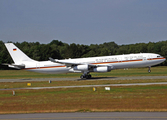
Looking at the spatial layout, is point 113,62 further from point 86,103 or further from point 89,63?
point 86,103

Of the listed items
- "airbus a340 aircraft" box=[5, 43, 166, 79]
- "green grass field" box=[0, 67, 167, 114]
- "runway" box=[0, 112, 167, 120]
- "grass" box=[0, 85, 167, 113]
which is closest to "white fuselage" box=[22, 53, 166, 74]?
"airbus a340 aircraft" box=[5, 43, 166, 79]

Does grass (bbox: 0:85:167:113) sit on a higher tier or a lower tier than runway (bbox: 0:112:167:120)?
higher

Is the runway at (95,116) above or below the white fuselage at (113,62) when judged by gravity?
below

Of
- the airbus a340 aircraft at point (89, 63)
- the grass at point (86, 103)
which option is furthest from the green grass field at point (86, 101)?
the airbus a340 aircraft at point (89, 63)

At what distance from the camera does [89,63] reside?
4416 centimetres

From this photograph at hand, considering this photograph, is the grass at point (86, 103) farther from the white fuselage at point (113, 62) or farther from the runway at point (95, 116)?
Answer: the white fuselage at point (113, 62)

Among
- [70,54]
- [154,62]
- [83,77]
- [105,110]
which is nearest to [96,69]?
[83,77]

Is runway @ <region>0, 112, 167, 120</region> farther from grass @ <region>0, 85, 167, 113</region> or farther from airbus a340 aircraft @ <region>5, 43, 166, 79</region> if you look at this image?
airbus a340 aircraft @ <region>5, 43, 166, 79</region>

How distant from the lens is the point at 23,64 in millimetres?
45594

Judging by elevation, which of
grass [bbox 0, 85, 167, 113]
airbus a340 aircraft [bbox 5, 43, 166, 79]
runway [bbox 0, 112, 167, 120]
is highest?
airbus a340 aircraft [bbox 5, 43, 166, 79]

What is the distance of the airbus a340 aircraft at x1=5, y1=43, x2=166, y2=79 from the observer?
4259 centimetres

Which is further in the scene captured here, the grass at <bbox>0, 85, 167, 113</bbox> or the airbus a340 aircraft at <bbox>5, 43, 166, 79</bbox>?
the airbus a340 aircraft at <bbox>5, 43, 166, 79</bbox>

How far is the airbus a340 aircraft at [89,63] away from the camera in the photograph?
1677 inches

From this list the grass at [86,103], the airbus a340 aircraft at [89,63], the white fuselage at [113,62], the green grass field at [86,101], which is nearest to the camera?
the grass at [86,103]
